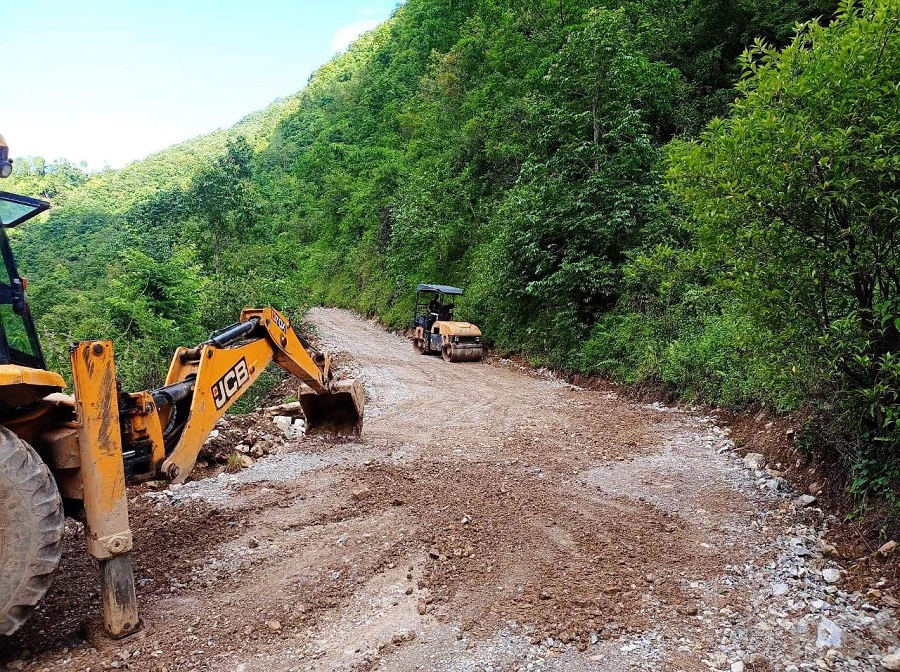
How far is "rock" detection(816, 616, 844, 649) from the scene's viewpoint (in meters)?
3.12

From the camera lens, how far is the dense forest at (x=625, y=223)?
400 cm

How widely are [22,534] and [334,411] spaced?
464 cm

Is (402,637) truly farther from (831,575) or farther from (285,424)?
(285,424)

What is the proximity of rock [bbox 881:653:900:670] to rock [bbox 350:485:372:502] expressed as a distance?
4010 mm

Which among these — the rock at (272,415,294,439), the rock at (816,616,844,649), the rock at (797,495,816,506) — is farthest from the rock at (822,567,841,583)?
the rock at (272,415,294,439)

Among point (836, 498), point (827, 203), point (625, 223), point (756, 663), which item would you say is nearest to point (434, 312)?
point (625, 223)

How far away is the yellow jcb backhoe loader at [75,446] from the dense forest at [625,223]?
110cm

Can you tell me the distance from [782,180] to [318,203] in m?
46.1

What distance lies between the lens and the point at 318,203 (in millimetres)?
47000

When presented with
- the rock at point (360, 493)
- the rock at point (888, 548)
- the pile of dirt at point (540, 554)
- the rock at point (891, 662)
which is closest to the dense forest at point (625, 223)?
the rock at point (888, 548)

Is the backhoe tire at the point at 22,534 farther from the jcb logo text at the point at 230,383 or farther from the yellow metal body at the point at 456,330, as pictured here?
the yellow metal body at the point at 456,330

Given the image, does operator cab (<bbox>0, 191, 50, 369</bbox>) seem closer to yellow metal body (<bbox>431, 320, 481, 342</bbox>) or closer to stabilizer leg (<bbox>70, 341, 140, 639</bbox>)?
stabilizer leg (<bbox>70, 341, 140, 639</bbox>)

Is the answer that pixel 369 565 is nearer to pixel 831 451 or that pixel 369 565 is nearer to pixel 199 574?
pixel 199 574

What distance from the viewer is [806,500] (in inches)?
199
